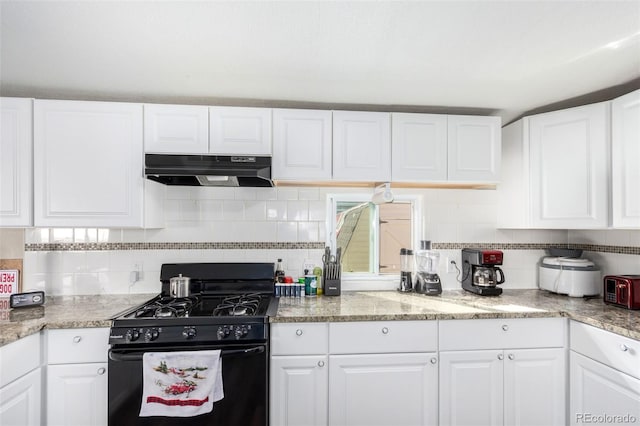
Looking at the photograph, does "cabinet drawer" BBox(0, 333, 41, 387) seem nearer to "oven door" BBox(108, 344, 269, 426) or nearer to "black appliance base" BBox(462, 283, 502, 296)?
"oven door" BBox(108, 344, 269, 426)

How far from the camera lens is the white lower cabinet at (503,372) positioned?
6.27ft

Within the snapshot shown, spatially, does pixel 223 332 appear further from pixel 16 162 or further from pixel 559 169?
pixel 559 169

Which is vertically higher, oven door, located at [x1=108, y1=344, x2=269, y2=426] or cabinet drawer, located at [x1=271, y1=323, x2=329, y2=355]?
cabinet drawer, located at [x1=271, y1=323, x2=329, y2=355]

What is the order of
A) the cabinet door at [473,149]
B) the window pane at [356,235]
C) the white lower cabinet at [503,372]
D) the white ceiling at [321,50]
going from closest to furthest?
the white ceiling at [321,50] < the white lower cabinet at [503,372] < the cabinet door at [473,149] < the window pane at [356,235]

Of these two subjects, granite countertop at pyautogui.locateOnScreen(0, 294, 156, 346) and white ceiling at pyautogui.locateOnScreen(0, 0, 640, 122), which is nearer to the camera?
white ceiling at pyautogui.locateOnScreen(0, 0, 640, 122)

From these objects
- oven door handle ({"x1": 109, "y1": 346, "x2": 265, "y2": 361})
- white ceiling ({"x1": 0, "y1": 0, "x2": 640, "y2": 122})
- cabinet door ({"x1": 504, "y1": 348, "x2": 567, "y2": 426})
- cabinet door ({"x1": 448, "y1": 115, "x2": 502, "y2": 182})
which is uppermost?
white ceiling ({"x1": 0, "y1": 0, "x2": 640, "y2": 122})

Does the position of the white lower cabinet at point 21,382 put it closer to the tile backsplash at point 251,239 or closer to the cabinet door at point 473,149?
the tile backsplash at point 251,239

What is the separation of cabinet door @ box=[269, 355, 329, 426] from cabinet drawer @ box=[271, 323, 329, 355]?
0.04 meters

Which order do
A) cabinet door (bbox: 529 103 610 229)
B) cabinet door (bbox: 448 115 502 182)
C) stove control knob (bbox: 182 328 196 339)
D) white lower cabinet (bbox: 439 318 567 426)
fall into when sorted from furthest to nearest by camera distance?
cabinet door (bbox: 448 115 502 182), cabinet door (bbox: 529 103 610 229), white lower cabinet (bbox: 439 318 567 426), stove control knob (bbox: 182 328 196 339)

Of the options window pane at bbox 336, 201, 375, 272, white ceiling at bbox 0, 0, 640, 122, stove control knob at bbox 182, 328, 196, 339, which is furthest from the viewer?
window pane at bbox 336, 201, 375, 272

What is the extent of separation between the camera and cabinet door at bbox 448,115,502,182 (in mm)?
2240

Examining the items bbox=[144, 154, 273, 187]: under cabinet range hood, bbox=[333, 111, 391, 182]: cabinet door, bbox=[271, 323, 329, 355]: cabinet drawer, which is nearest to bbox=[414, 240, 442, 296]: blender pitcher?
bbox=[333, 111, 391, 182]: cabinet door

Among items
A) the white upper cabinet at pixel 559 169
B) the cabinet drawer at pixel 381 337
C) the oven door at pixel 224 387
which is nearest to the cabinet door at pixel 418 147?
the white upper cabinet at pixel 559 169

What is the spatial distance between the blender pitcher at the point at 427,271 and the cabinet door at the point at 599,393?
87 cm
